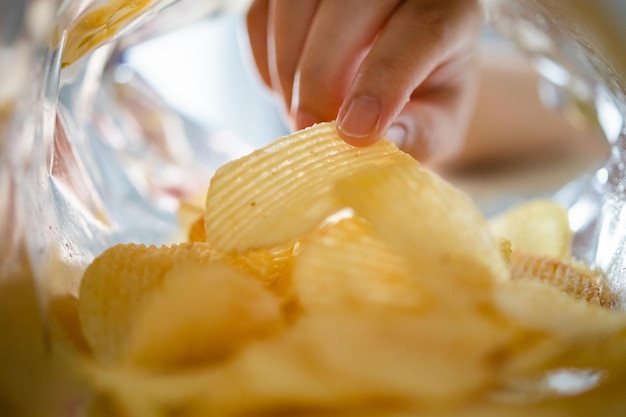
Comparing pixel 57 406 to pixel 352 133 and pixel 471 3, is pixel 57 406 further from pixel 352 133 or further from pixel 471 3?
pixel 471 3

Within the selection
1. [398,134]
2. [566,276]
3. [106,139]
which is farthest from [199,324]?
[106,139]

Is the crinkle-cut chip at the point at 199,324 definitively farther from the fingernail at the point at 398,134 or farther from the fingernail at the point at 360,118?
the fingernail at the point at 398,134

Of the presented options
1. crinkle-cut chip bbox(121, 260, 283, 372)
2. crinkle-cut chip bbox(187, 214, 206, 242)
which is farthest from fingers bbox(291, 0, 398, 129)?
crinkle-cut chip bbox(121, 260, 283, 372)

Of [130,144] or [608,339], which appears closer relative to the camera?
[608,339]

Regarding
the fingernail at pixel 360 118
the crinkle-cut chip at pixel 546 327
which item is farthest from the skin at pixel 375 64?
the crinkle-cut chip at pixel 546 327

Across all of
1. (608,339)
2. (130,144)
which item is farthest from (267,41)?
(608,339)

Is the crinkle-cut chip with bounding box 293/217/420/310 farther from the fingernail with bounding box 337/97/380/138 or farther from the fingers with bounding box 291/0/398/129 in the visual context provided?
the fingers with bounding box 291/0/398/129

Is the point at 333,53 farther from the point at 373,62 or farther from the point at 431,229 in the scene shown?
the point at 431,229

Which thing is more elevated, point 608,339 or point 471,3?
point 471,3
